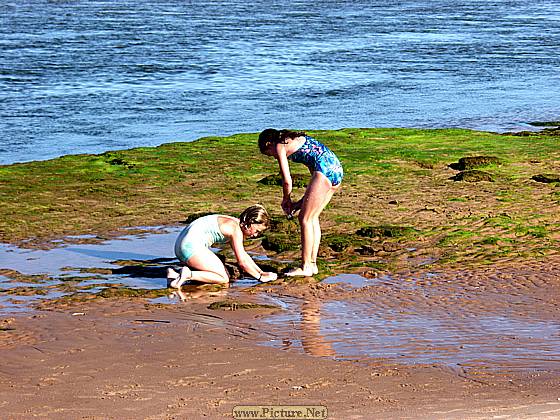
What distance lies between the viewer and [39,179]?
604 inches

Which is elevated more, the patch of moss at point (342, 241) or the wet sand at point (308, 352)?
the wet sand at point (308, 352)

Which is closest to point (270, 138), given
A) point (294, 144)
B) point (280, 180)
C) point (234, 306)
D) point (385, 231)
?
point (294, 144)

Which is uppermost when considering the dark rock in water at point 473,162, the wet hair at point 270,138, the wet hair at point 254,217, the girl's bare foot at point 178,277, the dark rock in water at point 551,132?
the wet hair at point 270,138

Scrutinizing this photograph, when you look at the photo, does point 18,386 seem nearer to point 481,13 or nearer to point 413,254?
point 413,254

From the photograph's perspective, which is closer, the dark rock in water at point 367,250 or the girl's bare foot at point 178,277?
the girl's bare foot at point 178,277

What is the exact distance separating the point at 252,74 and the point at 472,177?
1646cm

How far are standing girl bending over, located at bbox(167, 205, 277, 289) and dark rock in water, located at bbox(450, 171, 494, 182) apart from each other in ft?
18.3

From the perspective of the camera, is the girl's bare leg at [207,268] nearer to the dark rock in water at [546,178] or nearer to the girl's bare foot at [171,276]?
the girl's bare foot at [171,276]

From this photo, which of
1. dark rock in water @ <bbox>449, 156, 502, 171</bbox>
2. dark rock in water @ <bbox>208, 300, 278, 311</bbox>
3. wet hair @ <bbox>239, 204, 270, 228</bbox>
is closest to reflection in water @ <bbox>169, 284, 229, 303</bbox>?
dark rock in water @ <bbox>208, 300, 278, 311</bbox>

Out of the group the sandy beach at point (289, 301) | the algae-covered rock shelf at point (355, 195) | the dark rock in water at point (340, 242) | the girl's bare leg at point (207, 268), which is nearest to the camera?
the sandy beach at point (289, 301)

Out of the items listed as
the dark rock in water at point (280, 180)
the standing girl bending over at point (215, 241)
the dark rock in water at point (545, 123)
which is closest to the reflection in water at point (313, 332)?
the standing girl bending over at point (215, 241)

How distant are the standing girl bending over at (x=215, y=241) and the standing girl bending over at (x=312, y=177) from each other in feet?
1.02

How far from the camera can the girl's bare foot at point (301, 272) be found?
10055 millimetres

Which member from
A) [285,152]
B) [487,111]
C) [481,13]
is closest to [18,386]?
[285,152]
